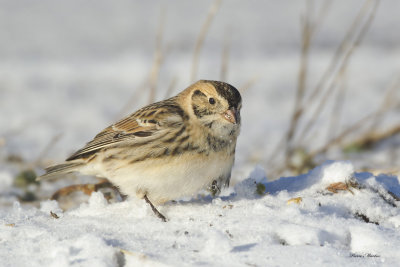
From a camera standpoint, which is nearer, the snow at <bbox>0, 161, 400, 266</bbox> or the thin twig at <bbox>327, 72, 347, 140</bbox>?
the snow at <bbox>0, 161, 400, 266</bbox>

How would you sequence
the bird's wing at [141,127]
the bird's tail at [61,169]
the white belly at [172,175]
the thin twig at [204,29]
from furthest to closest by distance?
the thin twig at [204,29], the bird's tail at [61,169], the bird's wing at [141,127], the white belly at [172,175]

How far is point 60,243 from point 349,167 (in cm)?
202

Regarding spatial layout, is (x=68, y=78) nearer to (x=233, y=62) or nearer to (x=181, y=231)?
(x=233, y=62)

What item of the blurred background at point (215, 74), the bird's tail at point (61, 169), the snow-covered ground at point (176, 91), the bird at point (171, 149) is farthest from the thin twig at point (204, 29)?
the bird's tail at point (61, 169)

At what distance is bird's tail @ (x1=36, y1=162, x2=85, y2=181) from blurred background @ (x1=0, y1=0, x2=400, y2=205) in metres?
1.28

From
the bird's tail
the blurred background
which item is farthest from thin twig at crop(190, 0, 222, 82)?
the bird's tail

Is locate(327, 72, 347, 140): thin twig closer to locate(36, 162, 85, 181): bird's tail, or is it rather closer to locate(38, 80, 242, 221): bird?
locate(38, 80, 242, 221): bird

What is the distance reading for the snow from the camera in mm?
2994

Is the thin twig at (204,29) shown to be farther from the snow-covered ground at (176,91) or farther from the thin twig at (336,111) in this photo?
the thin twig at (336,111)

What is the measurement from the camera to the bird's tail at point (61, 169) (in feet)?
15.2

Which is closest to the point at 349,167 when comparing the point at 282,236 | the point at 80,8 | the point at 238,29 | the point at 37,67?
the point at 282,236

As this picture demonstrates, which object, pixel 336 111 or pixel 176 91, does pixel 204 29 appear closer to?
pixel 336 111

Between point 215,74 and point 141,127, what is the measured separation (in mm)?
6951

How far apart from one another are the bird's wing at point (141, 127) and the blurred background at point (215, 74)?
1.45 m
